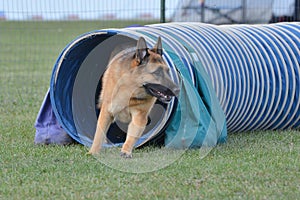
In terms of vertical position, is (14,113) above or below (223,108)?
below

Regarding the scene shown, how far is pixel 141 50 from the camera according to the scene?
5.68 m

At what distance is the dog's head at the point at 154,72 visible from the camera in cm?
567

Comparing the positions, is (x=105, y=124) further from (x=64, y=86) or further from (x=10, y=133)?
(x=10, y=133)

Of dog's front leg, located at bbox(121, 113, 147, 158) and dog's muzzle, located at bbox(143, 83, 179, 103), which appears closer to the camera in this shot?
dog's muzzle, located at bbox(143, 83, 179, 103)

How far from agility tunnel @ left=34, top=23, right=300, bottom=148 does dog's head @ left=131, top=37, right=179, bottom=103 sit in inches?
11.2

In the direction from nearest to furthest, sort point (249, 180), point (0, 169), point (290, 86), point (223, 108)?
1. point (249, 180)
2. point (0, 169)
3. point (223, 108)
4. point (290, 86)

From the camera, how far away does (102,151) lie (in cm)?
607

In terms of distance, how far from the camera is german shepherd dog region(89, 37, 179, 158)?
225 inches

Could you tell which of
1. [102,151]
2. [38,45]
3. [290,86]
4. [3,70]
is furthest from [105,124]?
[38,45]

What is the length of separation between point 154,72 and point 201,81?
0.83 meters

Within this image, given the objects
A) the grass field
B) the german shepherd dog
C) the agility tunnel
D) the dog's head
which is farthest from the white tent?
the dog's head

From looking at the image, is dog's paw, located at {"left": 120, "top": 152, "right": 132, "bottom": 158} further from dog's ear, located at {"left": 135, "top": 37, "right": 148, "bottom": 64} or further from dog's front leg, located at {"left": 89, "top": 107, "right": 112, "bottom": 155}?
dog's ear, located at {"left": 135, "top": 37, "right": 148, "bottom": 64}

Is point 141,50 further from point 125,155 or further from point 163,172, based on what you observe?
point 163,172

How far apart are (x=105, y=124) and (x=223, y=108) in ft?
4.47
